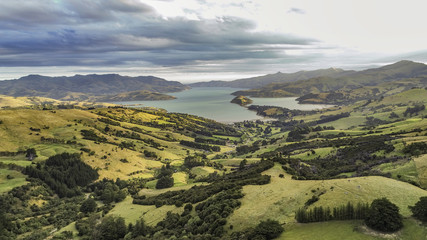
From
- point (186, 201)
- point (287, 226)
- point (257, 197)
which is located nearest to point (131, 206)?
point (186, 201)

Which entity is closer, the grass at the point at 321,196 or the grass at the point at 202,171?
the grass at the point at 321,196

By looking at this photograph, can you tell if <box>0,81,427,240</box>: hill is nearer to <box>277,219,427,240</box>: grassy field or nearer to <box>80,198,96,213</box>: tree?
<box>277,219,427,240</box>: grassy field

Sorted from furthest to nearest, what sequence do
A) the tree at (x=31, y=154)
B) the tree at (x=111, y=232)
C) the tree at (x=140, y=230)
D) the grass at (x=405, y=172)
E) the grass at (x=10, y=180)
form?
1. the tree at (x=31, y=154)
2. the grass at (x=10, y=180)
3. the tree at (x=111, y=232)
4. the tree at (x=140, y=230)
5. the grass at (x=405, y=172)

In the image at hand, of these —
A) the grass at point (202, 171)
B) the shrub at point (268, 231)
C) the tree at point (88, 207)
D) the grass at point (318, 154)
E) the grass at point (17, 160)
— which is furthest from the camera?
the grass at point (202, 171)

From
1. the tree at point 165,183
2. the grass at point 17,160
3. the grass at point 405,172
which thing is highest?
the grass at point 405,172

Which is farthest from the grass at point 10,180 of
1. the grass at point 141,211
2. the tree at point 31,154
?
the grass at point 141,211

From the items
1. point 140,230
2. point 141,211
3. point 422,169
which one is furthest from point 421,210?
point 141,211

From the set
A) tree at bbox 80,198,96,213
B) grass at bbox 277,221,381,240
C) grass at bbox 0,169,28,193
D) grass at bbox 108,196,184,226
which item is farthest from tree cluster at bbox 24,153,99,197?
grass at bbox 277,221,381,240

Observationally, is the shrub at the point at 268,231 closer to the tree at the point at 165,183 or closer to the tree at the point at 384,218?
the tree at the point at 384,218
